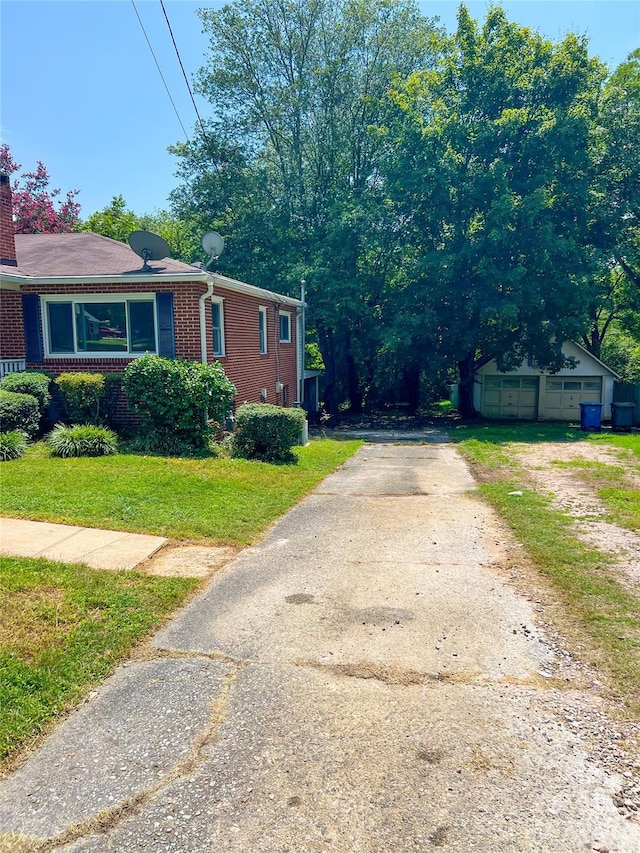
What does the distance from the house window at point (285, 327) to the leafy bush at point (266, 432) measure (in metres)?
7.21

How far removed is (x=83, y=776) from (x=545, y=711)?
95.2 inches

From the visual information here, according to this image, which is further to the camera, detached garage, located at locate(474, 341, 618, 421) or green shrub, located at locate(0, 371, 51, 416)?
detached garage, located at locate(474, 341, 618, 421)

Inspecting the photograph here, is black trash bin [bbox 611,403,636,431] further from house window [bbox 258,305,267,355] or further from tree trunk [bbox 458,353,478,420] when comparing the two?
house window [bbox 258,305,267,355]

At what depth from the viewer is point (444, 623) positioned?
14.3ft

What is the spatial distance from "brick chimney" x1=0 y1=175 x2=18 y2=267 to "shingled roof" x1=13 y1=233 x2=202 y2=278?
275mm

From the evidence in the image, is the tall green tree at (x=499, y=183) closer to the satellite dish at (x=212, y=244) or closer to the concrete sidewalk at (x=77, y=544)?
the satellite dish at (x=212, y=244)

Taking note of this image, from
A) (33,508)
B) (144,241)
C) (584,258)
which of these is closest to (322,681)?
(33,508)

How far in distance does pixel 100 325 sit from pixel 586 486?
961 centimetres

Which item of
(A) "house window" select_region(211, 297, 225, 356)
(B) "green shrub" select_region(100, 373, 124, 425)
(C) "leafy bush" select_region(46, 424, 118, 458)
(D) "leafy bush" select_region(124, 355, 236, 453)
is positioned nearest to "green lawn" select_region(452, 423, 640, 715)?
(D) "leafy bush" select_region(124, 355, 236, 453)

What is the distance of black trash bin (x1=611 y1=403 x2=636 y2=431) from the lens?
19.0 metres

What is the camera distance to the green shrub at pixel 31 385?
1085cm

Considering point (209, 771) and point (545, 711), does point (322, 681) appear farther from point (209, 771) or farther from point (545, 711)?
point (545, 711)

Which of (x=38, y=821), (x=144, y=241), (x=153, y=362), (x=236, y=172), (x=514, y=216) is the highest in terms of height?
(x=236, y=172)

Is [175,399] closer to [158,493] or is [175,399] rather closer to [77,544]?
[158,493]
